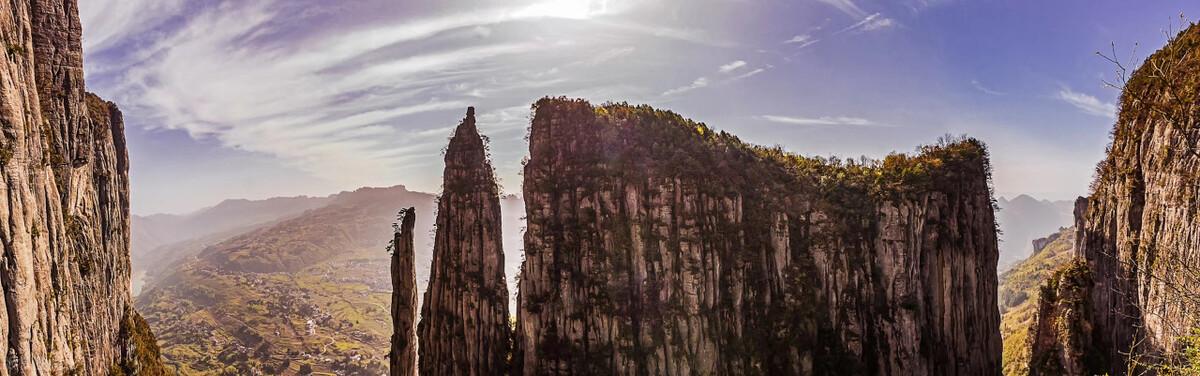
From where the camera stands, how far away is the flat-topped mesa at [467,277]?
185ft

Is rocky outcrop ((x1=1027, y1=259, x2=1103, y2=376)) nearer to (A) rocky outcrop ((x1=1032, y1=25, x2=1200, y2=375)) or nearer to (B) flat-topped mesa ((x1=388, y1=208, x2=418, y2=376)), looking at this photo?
(A) rocky outcrop ((x1=1032, y1=25, x2=1200, y2=375))

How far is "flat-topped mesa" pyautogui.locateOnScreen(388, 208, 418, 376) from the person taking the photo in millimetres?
57906

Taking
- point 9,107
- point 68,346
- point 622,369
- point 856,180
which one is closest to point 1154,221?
point 856,180

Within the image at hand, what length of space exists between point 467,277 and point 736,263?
2692cm

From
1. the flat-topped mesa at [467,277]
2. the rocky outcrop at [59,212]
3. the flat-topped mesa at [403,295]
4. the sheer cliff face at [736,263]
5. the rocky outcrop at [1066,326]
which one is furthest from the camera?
the flat-topped mesa at [403,295]

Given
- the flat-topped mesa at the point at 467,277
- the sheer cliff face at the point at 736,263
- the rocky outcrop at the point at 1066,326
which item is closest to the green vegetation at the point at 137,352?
the flat-topped mesa at the point at 467,277

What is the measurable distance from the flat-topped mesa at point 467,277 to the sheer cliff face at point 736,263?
339 cm

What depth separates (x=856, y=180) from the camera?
56.4 metres

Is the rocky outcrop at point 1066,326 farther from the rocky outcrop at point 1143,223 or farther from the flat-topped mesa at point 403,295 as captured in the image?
the flat-topped mesa at point 403,295

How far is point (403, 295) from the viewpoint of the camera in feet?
191

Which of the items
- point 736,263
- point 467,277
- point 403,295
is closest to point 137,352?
point 403,295

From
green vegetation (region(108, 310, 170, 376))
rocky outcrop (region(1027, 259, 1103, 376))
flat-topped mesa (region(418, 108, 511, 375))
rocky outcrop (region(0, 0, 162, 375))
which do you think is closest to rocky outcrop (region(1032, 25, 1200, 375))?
rocky outcrop (region(1027, 259, 1103, 376))

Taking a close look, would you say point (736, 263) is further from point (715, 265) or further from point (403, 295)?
point (403, 295)

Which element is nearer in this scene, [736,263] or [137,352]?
[736,263]
